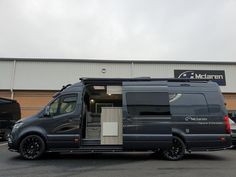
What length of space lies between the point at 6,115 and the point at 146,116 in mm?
10560

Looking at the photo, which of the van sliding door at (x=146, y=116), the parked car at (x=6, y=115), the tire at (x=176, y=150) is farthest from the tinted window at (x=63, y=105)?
the parked car at (x=6, y=115)

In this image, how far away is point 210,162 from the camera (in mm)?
9375

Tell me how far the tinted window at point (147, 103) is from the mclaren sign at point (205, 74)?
17908 millimetres

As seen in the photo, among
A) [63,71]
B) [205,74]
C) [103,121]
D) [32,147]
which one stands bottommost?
[32,147]

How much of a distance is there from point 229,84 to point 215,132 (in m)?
19.6

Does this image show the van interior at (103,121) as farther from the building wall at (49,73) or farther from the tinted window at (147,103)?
the building wall at (49,73)

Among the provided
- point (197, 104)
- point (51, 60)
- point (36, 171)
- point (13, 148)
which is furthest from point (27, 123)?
point (51, 60)

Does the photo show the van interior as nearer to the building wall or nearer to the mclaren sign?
the building wall

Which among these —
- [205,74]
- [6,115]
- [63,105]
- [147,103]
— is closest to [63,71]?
[6,115]

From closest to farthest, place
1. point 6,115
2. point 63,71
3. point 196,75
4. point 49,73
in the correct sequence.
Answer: point 6,115
point 49,73
point 63,71
point 196,75

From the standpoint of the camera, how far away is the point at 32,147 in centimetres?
959

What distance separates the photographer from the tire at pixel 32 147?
9516mm

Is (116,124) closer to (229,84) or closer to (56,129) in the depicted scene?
(56,129)

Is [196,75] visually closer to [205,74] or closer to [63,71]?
[205,74]
